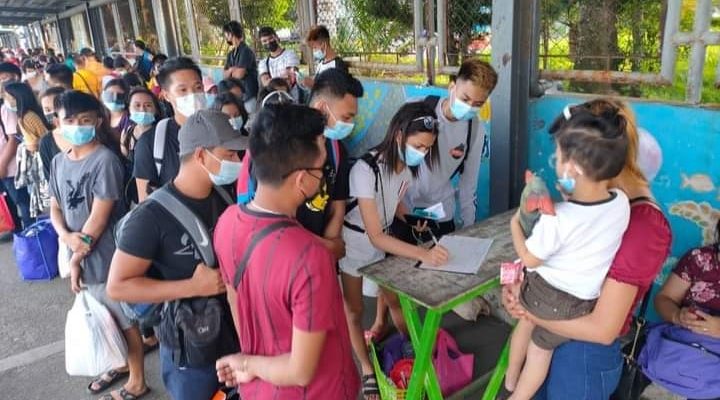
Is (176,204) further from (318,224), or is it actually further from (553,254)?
(553,254)

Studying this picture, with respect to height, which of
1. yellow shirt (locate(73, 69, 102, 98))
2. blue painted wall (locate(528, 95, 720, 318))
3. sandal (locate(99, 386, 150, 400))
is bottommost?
sandal (locate(99, 386, 150, 400))

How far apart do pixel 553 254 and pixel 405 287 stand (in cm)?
52

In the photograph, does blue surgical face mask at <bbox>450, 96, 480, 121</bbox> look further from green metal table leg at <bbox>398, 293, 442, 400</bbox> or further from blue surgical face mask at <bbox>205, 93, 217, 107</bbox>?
blue surgical face mask at <bbox>205, 93, 217, 107</bbox>

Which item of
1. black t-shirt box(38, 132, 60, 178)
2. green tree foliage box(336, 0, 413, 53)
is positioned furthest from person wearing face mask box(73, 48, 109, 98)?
green tree foliage box(336, 0, 413, 53)

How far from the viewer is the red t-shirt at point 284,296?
3.54 ft

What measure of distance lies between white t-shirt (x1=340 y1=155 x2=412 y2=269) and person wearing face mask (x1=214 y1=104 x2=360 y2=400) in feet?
2.48

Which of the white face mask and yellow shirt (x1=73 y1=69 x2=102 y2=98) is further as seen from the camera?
yellow shirt (x1=73 y1=69 x2=102 y2=98)

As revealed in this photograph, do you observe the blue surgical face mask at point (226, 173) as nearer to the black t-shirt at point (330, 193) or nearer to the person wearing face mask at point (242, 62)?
the black t-shirt at point (330, 193)

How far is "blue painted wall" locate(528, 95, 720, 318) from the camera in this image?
6.95 feet

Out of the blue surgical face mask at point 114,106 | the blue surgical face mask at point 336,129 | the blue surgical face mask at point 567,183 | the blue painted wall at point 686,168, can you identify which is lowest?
the blue painted wall at point 686,168

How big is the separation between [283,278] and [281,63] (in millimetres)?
4219

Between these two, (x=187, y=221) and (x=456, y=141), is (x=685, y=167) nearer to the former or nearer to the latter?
(x=456, y=141)

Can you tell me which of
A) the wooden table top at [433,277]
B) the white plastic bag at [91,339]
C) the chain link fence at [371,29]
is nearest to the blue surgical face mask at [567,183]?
the wooden table top at [433,277]

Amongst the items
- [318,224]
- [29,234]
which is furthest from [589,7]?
[29,234]
